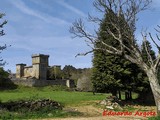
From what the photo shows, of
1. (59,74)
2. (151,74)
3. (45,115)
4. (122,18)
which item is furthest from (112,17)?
(59,74)

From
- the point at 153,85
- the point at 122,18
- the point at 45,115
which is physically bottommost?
the point at 45,115

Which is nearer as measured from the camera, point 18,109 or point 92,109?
point 18,109

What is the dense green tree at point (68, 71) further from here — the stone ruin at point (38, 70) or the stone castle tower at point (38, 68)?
the stone castle tower at point (38, 68)

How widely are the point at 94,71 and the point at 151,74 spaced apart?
1566cm

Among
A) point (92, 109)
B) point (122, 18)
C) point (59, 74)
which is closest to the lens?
point (122, 18)

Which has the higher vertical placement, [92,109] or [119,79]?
[119,79]

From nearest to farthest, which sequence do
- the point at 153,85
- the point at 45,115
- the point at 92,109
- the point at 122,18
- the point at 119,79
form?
the point at 153,85 → the point at 45,115 → the point at 122,18 → the point at 92,109 → the point at 119,79

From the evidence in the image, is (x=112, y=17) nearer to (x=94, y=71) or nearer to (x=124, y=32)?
(x=124, y=32)

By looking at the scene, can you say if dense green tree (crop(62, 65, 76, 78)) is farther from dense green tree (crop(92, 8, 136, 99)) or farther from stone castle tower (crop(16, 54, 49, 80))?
dense green tree (crop(92, 8, 136, 99))

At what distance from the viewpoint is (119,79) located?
34.1 m

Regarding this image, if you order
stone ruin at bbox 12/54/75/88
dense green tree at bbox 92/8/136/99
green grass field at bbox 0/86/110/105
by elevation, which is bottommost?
green grass field at bbox 0/86/110/105

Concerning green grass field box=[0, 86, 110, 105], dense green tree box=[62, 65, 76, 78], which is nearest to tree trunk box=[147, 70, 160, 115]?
green grass field box=[0, 86, 110, 105]

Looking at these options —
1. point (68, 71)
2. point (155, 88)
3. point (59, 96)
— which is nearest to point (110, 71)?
point (59, 96)

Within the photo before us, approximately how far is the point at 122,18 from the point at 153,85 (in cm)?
563
